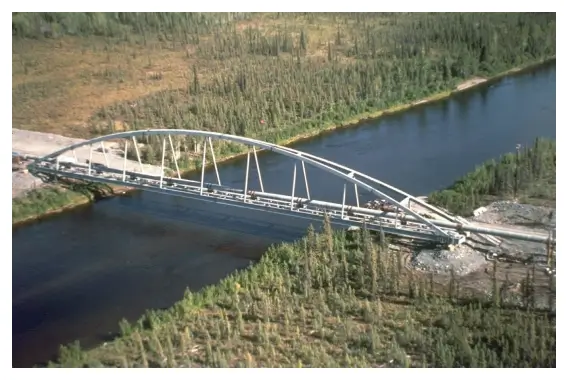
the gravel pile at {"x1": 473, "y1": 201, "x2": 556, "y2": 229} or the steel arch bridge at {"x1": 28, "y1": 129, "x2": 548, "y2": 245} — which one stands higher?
the steel arch bridge at {"x1": 28, "y1": 129, "x2": 548, "y2": 245}

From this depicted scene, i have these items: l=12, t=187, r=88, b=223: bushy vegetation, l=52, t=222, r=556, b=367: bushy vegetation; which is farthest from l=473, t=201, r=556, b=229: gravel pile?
l=12, t=187, r=88, b=223: bushy vegetation

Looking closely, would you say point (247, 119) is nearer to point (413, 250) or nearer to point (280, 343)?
point (413, 250)

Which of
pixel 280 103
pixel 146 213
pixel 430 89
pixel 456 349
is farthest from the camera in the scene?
pixel 430 89

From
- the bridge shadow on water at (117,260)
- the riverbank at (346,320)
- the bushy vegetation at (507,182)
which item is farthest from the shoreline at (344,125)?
the bushy vegetation at (507,182)

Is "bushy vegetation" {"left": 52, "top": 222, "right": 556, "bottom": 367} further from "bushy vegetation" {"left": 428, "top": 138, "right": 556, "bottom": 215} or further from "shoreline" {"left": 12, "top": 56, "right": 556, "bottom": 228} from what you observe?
"shoreline" {"left": 12, "top": 56, "right": 556, "bottom": 228}

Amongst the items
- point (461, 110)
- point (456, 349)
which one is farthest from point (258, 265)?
point (461, 110)

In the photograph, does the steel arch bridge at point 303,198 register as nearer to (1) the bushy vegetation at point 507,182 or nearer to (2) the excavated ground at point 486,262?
(2) the excavated ground at point 486,262
